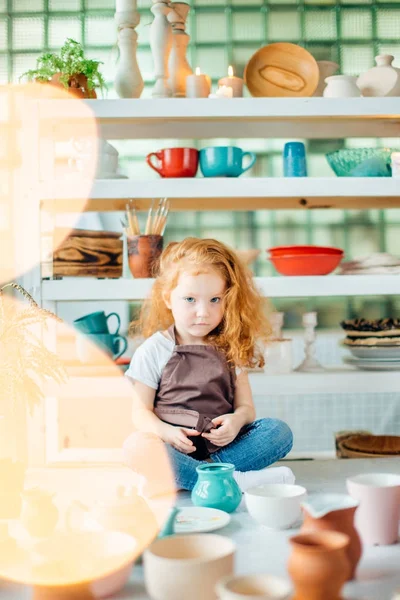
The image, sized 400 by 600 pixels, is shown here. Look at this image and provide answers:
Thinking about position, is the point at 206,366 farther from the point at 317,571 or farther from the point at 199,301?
the point at 317,571

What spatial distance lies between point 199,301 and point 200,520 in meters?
0.66

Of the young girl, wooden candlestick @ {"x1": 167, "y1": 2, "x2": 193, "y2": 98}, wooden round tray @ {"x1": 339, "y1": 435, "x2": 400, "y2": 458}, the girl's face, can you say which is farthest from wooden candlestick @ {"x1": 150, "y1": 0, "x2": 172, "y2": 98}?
wooden round tray @ {"x1": 339, "y1": 435, "x2": 400, "y2": 458}

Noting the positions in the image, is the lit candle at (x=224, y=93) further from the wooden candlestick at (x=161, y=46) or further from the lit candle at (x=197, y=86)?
the wooden candlestick at (x=161, y=46)

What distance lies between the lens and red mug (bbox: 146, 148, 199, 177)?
2.19m

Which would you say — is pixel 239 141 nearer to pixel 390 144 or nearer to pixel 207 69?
pixel 207 69

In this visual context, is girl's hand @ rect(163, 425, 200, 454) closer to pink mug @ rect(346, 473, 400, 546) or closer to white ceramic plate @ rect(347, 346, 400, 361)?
pink mug @ rect(346, 473, 400, 546)

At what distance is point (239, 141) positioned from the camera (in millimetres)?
3381

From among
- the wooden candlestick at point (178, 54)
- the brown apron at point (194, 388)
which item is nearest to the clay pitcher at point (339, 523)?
the brown apron at point (194, 388)

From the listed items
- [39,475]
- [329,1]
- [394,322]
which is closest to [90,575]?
[39,475]

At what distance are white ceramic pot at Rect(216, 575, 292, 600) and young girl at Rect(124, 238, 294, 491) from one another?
0.81 m

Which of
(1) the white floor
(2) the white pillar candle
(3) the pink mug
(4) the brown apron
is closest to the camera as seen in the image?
(1) the white floor

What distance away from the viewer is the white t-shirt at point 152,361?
5.59 feet

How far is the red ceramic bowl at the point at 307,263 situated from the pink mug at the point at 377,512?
131 centimetres

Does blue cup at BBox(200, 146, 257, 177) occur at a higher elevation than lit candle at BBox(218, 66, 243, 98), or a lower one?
lower
